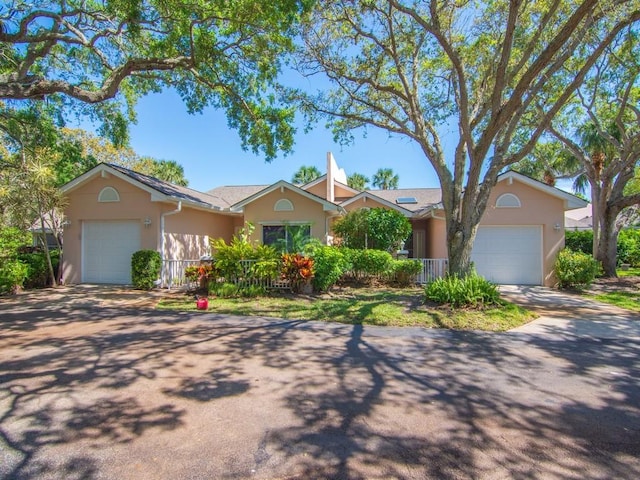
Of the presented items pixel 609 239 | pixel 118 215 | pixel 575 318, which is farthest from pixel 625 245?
pixel 118 215

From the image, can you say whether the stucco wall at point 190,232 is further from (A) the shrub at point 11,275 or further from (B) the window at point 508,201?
(B) the window at point 508,201

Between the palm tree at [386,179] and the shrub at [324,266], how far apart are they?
108ft

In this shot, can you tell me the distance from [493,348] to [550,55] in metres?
5.91

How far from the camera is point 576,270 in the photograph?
41.5 ft

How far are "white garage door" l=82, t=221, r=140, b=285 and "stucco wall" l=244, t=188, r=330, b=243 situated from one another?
4735mm

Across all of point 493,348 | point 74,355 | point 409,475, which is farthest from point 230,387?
point 493,348

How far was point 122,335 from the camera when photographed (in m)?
6.81

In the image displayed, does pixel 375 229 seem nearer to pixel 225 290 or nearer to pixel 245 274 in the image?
pixel 245 274

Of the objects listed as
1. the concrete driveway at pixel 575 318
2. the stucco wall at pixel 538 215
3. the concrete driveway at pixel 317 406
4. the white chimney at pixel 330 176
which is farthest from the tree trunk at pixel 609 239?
the white chimney at pixel 330 176

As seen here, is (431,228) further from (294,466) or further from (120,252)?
(294,466)

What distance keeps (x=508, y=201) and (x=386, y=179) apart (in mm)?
30767

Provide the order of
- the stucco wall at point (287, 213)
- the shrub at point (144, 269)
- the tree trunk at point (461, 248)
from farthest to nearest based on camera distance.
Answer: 1. the stucco wall at point (287, 213)
2. the shrub at point (144, 269)
3. the tree trunk at point (461, 248)

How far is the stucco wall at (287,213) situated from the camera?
1550cm

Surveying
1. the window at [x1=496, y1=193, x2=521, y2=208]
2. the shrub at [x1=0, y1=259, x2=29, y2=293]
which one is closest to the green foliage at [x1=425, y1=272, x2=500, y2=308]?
the window at [x1=496, y1=193, x2=521, y2=208]
